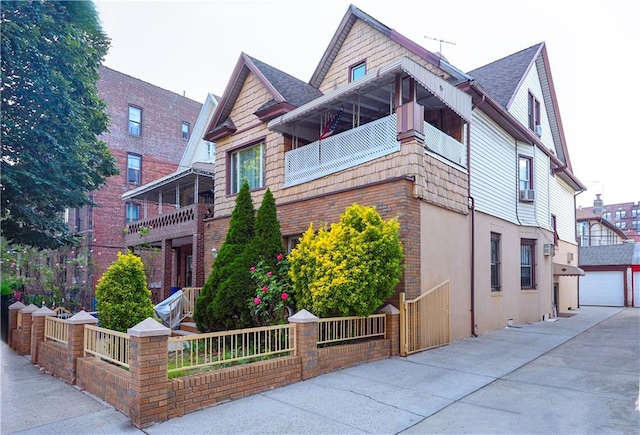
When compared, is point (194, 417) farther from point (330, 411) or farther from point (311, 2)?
point (311, 2)

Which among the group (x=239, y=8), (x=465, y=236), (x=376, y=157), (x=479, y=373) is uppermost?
(x=239, y=8)

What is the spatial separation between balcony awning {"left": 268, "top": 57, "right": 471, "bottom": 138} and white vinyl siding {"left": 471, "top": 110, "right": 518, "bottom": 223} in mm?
1605

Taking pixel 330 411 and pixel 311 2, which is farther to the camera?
pixel 311 2

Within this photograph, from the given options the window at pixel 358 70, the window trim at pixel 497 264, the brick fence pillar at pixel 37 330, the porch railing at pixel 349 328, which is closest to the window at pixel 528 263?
the window trim at pixel 497 264

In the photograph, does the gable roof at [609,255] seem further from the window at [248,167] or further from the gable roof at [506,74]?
the window at [248,167]

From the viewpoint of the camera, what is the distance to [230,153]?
14.7m

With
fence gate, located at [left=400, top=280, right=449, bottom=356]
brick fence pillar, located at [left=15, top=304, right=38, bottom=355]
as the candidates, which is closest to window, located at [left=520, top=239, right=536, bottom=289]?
fence gate, located at [left=400, top=280, right=449, bottom=356]

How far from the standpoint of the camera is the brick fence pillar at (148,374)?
5156 mm

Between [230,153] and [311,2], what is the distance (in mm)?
6638

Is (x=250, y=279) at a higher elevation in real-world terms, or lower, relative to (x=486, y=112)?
lower

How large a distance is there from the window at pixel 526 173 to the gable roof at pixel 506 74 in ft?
7.33

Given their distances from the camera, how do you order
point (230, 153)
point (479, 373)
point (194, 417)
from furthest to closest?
point (230, 153) < point (479, 373) < point (194, 417)

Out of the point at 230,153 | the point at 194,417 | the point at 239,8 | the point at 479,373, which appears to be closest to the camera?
the point at 194,417

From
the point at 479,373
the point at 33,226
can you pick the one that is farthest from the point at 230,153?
the point at 479,373
